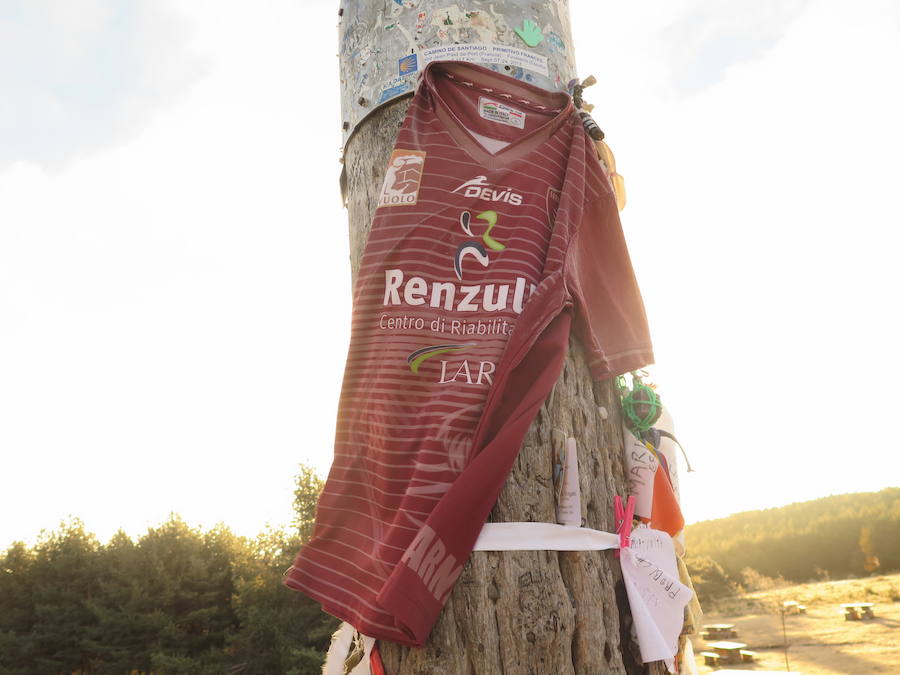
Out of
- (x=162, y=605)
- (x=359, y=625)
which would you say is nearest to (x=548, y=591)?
(x=359, y=625)

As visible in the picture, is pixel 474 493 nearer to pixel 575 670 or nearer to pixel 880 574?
pixel 575 670

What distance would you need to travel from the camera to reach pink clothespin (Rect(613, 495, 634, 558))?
1.70 meters

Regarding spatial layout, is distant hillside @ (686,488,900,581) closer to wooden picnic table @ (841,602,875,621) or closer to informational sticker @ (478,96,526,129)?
wooden picnic table @ (841,602,875,621)

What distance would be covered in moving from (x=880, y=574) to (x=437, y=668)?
2434 centimetres

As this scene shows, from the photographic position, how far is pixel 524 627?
1.47 meters

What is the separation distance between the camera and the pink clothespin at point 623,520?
1697 millimetres

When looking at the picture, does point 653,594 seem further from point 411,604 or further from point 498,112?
point 498,112

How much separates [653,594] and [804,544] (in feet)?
84.6

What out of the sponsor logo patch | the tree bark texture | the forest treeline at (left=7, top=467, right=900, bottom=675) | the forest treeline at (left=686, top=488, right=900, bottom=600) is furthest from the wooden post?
the forest treeline at (left=686, top=488, right=900, bottom=600)

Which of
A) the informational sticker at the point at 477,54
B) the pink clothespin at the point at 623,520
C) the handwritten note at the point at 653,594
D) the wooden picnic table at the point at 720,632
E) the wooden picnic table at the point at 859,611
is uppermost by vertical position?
the informational sticker at the point at 477,54

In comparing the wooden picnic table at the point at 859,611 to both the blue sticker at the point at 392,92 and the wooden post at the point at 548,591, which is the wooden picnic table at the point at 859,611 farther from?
the blue sticker at the point at 392,92

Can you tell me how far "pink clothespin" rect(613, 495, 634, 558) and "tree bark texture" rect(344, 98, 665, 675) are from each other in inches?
0.7

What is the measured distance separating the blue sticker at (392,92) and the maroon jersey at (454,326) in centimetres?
9

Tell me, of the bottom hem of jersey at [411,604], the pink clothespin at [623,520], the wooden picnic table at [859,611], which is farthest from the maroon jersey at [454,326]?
→ the wooden picnic table at [859,611]
